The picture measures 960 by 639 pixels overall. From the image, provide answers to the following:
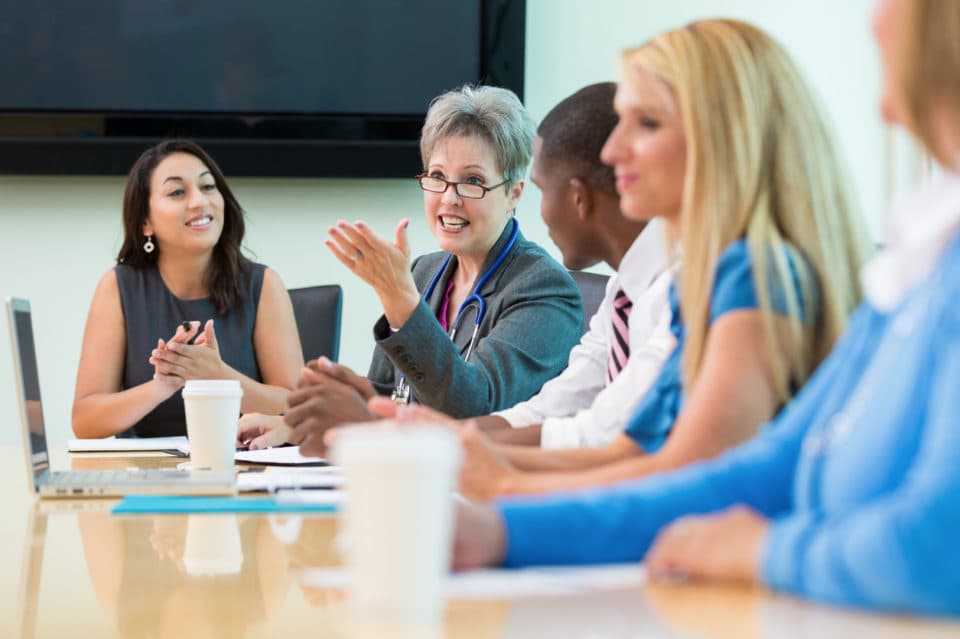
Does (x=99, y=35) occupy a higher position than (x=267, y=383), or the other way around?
(x=99, y=35)

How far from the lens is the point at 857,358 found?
0.94 metres

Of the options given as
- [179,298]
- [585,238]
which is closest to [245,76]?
[179,298]

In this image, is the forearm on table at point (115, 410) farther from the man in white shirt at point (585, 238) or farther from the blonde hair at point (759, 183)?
the blonde hair at point (759, 183)

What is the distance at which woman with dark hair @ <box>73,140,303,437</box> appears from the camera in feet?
9.41

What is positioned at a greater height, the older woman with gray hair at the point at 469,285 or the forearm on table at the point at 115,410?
the older woman with gray hair at the point at 469,285

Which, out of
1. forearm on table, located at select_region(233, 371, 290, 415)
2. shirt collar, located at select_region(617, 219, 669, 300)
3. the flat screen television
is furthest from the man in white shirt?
the flat screen television

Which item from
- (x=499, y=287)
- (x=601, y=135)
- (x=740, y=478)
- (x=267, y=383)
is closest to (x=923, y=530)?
(x=740, y=478)

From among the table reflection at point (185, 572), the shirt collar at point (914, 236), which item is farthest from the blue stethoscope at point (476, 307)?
the shirt collar at point (914, 236)

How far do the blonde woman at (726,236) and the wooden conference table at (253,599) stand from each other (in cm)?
25

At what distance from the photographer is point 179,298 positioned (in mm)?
3117

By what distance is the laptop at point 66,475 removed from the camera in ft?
5.36

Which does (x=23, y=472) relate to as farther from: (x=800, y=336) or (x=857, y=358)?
(x=857, y=358)

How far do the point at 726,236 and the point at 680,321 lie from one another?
14cm

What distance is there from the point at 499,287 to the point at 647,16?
1692 mm
